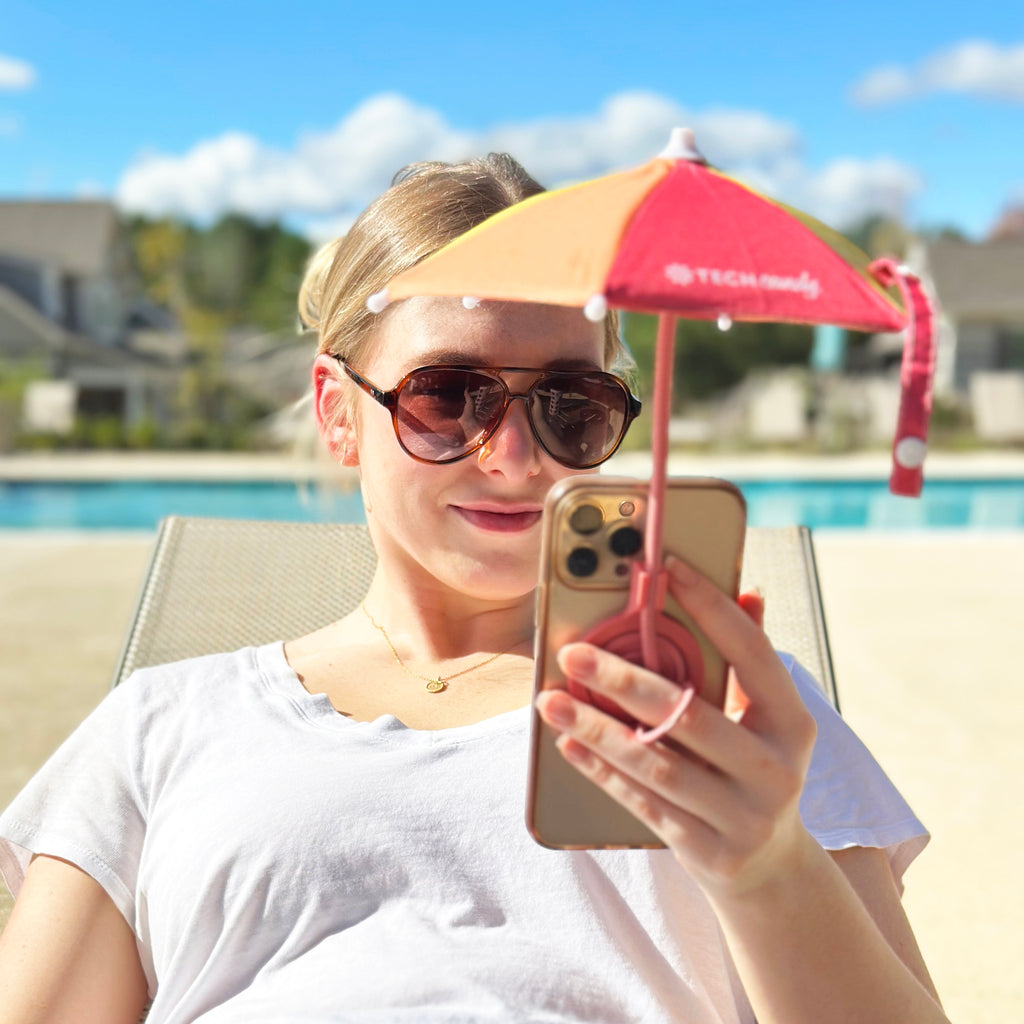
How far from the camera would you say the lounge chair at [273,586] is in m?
2.54

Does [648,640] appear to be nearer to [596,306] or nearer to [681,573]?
[681,573]

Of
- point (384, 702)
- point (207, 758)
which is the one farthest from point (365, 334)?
point (207, 758)

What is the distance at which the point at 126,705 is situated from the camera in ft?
5.15

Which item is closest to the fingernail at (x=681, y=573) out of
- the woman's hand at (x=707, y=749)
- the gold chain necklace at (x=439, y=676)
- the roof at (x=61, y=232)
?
the woman's hand at (x=707, y=749)

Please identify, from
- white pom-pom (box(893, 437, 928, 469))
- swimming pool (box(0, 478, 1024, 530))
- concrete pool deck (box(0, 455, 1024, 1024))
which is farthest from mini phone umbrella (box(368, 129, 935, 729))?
swimming pool (box(0, 478, 1024, 530))

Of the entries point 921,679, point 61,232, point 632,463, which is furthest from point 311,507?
point 61,232

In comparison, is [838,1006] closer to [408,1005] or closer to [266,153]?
[408,1005]

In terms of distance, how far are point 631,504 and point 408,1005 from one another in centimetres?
72

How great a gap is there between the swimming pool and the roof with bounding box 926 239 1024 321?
12.6 m

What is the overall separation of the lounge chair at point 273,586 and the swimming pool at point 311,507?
1021 centimetres

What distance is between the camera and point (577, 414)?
1415mm

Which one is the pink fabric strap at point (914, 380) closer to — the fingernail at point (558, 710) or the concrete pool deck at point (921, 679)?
the fingernail at point (558, 710)

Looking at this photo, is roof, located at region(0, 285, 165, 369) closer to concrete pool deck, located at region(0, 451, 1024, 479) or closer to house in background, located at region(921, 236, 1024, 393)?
concrete pool deck, located at region(0, 451, 1024, 479)

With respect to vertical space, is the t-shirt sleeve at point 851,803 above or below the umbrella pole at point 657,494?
below
